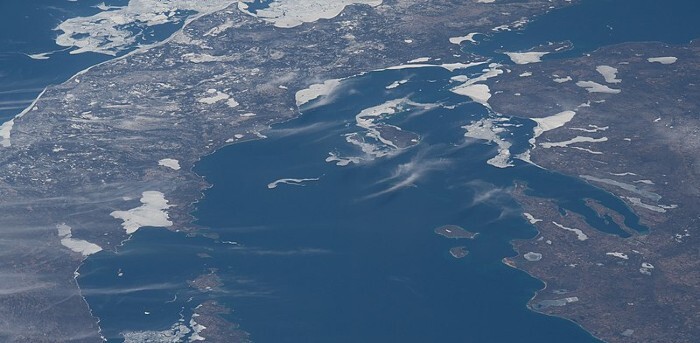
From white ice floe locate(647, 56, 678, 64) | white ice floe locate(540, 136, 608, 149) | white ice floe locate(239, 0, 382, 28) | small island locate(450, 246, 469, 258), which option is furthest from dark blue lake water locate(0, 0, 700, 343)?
white ice floe locate(647, 56, 678, 64)

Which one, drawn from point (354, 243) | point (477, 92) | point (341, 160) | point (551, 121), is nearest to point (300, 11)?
point (477, 92)

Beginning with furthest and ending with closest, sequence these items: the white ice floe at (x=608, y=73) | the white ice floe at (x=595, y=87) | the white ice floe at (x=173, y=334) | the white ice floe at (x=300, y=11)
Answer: the white ice floe at (x=300, y=11), the white ice floe at (x=608, y=73), the white ice floe at (x=595, y=87), the white ice floe at (x=173, y=334)

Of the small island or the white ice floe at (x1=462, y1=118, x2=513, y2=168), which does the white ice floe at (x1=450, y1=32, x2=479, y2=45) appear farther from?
the small island

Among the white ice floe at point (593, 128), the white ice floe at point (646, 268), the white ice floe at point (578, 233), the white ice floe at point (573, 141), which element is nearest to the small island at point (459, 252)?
the white ice floe at point (578, 233)

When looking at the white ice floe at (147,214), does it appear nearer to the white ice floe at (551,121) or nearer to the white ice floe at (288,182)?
the white ice floe at (288,182)

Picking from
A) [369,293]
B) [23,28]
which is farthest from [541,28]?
[23,28]

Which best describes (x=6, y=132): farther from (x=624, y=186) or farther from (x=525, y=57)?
(x=624, y=186)

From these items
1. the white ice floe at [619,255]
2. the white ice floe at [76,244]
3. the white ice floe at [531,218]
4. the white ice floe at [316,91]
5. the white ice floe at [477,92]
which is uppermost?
the white ice floe at [316,91]

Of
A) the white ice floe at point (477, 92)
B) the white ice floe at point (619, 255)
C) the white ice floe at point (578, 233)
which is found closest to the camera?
the white ice floe at point (619, 255)
